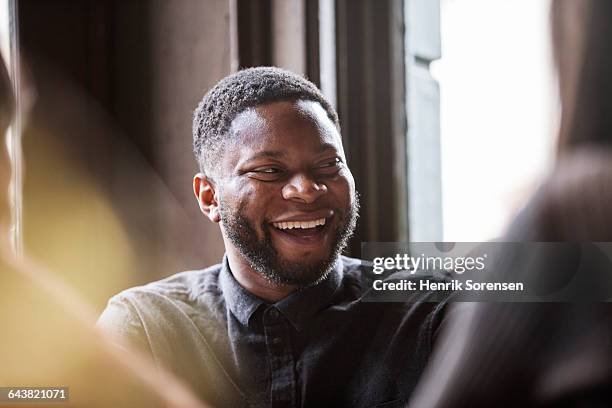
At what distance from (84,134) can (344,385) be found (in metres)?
0.69

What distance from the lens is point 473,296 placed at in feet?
4.32

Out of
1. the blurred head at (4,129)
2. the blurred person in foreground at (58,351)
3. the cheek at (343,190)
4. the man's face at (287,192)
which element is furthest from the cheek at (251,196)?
the blurred head at (4,129)

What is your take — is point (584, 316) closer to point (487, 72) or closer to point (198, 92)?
point (487, 72)

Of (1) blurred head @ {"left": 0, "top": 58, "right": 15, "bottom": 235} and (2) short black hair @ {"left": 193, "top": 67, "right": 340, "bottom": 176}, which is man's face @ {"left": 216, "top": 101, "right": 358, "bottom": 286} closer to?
(2) short black hair @ {"left": 193, "top": 67, "right": 340, "bottom": 176}

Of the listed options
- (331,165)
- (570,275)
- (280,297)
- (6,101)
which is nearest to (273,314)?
(280,297)

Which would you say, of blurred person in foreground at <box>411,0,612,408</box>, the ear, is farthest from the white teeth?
blurred person in foreground at <box>411,0,612,408</box>

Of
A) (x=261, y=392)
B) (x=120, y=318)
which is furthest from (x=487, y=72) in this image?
(x=120, y=318)

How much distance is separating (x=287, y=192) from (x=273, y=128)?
0.12 metres

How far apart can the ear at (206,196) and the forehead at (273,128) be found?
0.38 ft

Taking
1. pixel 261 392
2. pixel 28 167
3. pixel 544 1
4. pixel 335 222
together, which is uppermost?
pixel 544 1

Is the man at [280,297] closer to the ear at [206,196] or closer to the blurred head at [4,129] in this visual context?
the ear at [206,196]

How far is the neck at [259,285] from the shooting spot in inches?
52.1

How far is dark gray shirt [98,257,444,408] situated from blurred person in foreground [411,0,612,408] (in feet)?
0.20

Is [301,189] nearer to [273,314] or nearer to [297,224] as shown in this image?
[297,224]
